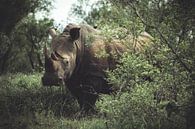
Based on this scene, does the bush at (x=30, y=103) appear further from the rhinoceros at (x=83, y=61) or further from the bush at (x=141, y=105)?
the bush at (x=141, y=105)

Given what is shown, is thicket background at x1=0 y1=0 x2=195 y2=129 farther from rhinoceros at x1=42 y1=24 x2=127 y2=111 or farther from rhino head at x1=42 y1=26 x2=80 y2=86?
rhinoceros at x1=42 y1=24 x2=127 y2=111

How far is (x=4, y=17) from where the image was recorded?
16.7 m

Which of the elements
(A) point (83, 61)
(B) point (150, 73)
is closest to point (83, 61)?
(A) point (83, 61)

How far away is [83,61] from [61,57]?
97 centimetres

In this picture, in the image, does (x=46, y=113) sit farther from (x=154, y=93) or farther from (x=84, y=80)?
(x=154, y=93)

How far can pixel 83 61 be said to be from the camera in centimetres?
1354

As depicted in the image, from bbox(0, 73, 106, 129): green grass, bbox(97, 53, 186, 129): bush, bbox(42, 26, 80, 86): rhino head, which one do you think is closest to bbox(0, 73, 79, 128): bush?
bbox(0, 73, 106, 129): green grass

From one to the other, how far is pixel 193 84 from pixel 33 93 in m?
5.60

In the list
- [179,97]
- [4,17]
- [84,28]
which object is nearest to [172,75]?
[179,97]

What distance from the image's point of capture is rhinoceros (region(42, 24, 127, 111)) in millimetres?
12945

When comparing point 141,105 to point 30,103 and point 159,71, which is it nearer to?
point 159,71

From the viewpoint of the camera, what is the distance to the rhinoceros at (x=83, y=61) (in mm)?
12945

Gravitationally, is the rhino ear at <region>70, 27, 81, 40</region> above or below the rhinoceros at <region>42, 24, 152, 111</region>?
above

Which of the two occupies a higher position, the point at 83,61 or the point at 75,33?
the point at 75,33
